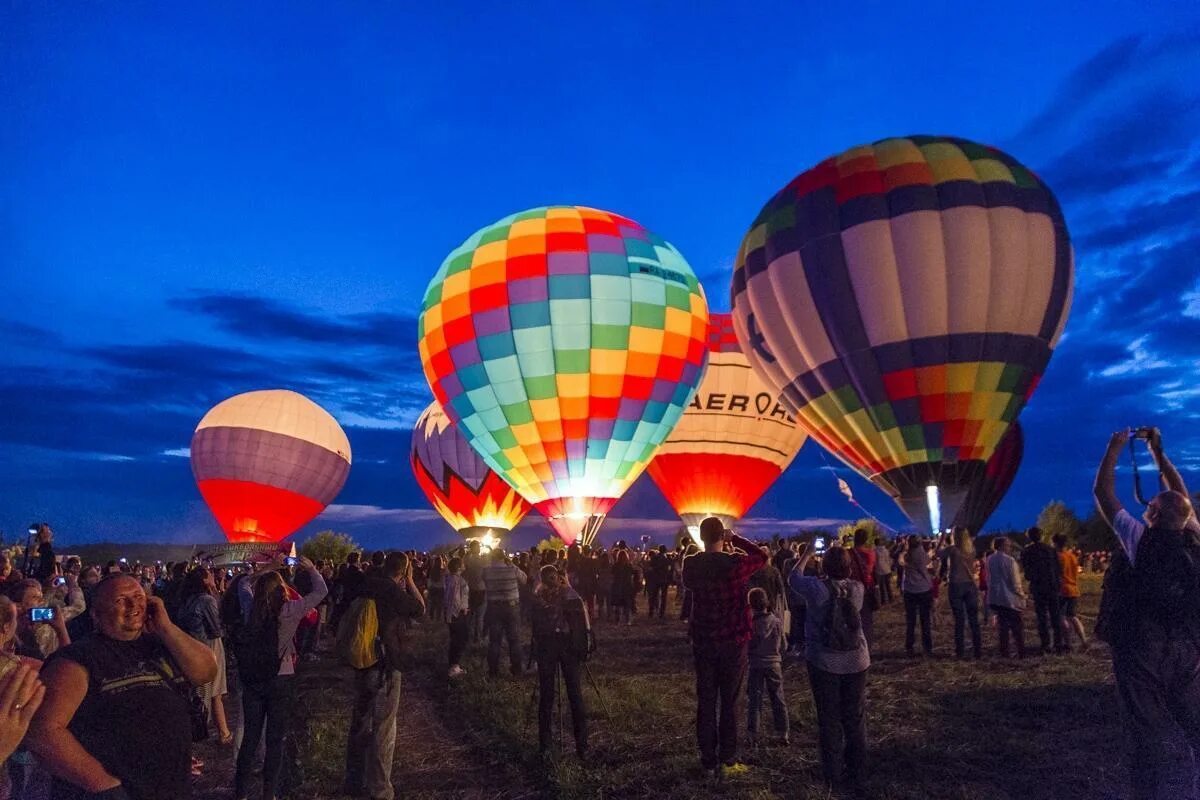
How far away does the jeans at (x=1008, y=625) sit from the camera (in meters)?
10.0

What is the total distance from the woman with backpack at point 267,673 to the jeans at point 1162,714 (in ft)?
16.6

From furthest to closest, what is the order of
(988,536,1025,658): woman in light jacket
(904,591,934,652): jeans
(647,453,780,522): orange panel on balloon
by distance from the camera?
(647,453,780,522): orange panel on balloon, (904,591,934,652): jeans, (988,536,1025,658): woman in light jacket

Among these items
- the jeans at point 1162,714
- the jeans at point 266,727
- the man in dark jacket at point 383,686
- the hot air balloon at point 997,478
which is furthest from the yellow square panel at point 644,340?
the jeans at point 1162,714

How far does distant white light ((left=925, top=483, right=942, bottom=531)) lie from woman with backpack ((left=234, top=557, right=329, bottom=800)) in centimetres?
1390

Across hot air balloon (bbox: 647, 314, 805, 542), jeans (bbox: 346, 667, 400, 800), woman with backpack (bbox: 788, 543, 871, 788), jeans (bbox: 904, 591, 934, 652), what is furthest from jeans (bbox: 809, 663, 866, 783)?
hot air balloon (bbox: 647, 314, 805, 542)

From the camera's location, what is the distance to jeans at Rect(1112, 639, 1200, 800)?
13.8ft

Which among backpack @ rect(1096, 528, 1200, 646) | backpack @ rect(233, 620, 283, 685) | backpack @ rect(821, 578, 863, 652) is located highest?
backpack @ rect(1096, 528, 1200, 646)

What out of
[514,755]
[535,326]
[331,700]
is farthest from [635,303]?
[514,755]

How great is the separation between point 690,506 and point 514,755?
2297 centimetres

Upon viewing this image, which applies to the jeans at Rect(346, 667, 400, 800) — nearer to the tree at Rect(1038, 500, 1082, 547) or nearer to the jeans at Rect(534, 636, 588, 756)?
the jeans at Rect(534, 636, 588, 756)

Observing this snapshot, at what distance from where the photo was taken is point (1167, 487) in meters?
4.47

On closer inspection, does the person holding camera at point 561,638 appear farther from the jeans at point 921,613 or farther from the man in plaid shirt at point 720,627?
the jeans at point 921,613

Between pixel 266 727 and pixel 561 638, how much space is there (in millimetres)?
2283

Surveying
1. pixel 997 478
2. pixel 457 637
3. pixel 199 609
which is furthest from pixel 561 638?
pixel 997 478
